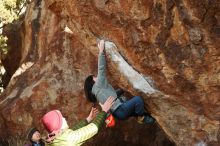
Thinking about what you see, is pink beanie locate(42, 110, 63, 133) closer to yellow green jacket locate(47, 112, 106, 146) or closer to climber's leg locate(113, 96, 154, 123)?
yellow green jacket locate(47, 112, 106, 146)

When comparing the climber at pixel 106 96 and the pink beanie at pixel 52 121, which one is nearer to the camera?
the pink beanie at pixel 52 121

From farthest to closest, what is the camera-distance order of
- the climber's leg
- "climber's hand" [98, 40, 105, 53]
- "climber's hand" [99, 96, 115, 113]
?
"climber's hand" [98, 40, 105, 53] → the climber's leg → "climber's hand" [99, 96, 115, 113]

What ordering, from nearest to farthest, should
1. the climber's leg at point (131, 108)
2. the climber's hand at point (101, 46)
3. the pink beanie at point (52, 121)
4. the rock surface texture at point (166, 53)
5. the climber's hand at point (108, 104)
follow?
the pink beanie at point (52, 121) → the rock surface texture at point (166, 53) → the climber's hand at point (108, 104) → the climber's leg at point (131, 108) → the climber's hand at point (101, 46)

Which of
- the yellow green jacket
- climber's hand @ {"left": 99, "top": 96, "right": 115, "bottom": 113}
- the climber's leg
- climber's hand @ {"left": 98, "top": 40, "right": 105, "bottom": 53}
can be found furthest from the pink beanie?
climber's hand @ {"left": 98, "top": 40, "right": 105, "bottom": 53}

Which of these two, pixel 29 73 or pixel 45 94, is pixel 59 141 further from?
pixel 29 73

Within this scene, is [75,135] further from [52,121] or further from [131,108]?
[131,108]

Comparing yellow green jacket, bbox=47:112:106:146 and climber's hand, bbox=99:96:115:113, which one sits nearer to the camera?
yellow green jacket, bbox=47:112:106:146

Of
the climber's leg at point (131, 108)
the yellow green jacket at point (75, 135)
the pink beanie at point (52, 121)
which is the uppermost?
the pink beanie at point (52, 121)

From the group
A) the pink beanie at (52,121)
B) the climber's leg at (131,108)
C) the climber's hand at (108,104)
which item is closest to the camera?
the pink beanie at (52,121)

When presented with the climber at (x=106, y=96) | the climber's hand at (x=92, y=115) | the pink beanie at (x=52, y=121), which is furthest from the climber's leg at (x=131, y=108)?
the pink beanie at (x=52, y=121)

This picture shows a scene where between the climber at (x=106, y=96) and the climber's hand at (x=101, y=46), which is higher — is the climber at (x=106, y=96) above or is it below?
below

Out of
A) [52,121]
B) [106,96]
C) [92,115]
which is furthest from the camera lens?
[92,115]

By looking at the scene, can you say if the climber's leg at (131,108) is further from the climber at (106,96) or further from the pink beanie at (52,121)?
the pink beanie at (52,121)

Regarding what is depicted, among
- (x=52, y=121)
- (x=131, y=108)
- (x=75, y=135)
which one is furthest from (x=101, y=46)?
(x=52, y=121)
